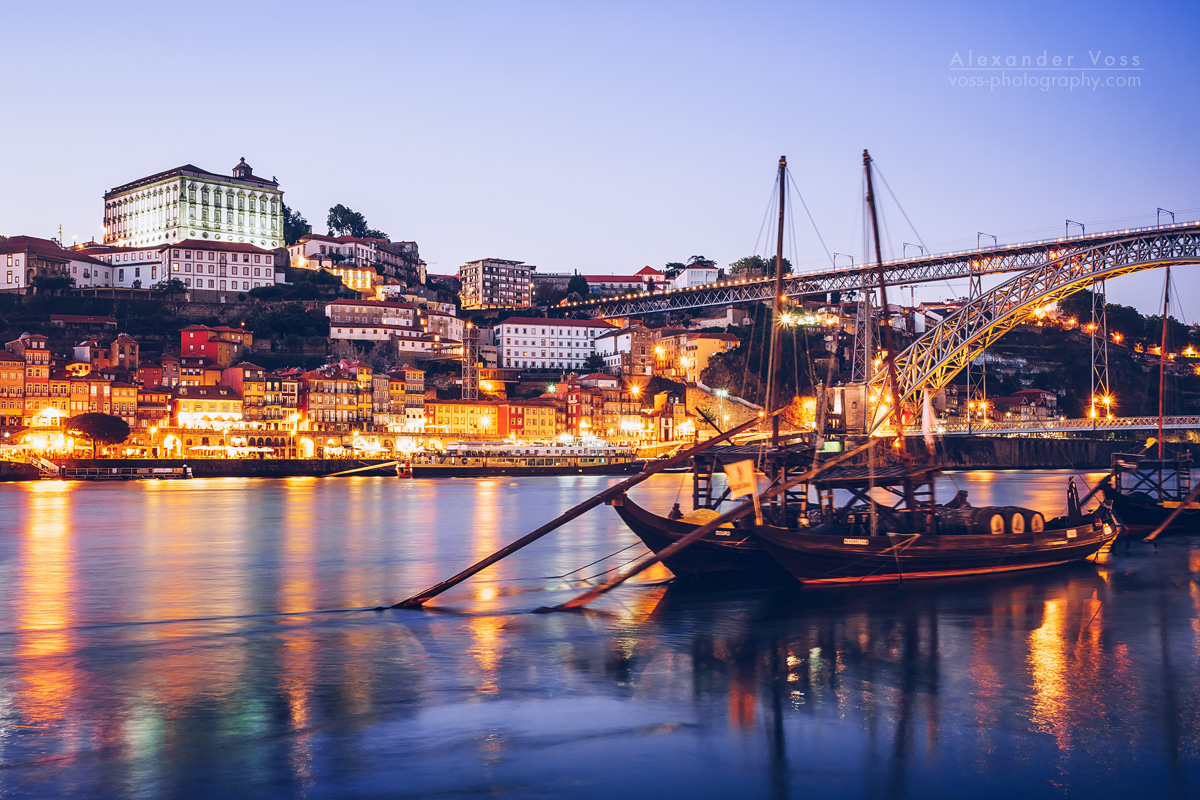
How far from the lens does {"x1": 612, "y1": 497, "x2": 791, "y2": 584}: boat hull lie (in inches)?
750

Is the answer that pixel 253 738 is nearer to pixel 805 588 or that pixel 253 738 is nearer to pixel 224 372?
pixel 805 588

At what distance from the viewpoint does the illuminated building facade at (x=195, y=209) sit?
333ft

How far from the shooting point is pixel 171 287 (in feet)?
299

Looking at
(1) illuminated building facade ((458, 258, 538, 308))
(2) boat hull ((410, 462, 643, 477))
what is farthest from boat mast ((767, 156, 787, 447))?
(1) illuminated building facade ((458, 258, 538, 308))

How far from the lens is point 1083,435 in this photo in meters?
83.8

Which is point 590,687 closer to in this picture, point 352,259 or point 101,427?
point 101,427

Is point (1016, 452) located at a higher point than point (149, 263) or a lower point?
lower

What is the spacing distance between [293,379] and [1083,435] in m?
61.8

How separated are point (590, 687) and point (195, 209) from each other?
328 ft

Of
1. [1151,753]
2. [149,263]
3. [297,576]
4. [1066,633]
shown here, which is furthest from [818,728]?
[149,263]

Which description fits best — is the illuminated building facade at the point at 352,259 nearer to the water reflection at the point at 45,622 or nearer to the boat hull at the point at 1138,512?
the water reflection at the point at 45,622

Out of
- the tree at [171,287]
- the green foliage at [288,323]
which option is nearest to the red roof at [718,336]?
the green foliage at [288,323]

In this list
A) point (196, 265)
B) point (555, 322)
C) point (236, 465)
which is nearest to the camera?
point (236, 465)

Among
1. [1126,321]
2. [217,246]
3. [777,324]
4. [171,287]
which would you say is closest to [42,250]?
[171,287]
